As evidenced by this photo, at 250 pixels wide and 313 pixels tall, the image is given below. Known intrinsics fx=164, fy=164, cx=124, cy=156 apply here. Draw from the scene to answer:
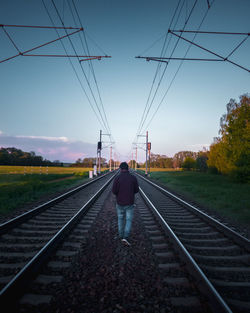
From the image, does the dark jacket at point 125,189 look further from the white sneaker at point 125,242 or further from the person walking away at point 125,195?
the white sneaker at point 125,242

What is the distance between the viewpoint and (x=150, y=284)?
2.75 m

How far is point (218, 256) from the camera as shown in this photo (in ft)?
12.1

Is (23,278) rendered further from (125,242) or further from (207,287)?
(207,287)

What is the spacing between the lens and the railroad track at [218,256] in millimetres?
2525

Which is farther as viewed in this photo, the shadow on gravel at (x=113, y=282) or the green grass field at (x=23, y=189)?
the green grass field at (x=23, y=189)

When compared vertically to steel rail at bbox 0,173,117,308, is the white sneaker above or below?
below

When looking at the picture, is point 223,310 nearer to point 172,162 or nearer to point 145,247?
point 145,247

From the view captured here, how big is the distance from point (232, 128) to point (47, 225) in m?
22.2

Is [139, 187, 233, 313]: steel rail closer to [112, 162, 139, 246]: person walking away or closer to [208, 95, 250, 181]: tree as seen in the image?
[112, 162, 139, 246]: person walking away

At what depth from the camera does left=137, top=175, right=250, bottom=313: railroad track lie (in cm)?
253

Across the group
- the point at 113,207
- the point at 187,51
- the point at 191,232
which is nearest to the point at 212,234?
the point at 191,232

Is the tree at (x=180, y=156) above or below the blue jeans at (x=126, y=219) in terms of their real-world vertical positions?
above

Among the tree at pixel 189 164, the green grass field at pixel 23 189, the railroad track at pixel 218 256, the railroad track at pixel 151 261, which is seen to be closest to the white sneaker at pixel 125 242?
the railroad track at pixel 151 261

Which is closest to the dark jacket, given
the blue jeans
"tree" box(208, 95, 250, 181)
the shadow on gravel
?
the blue jeans
